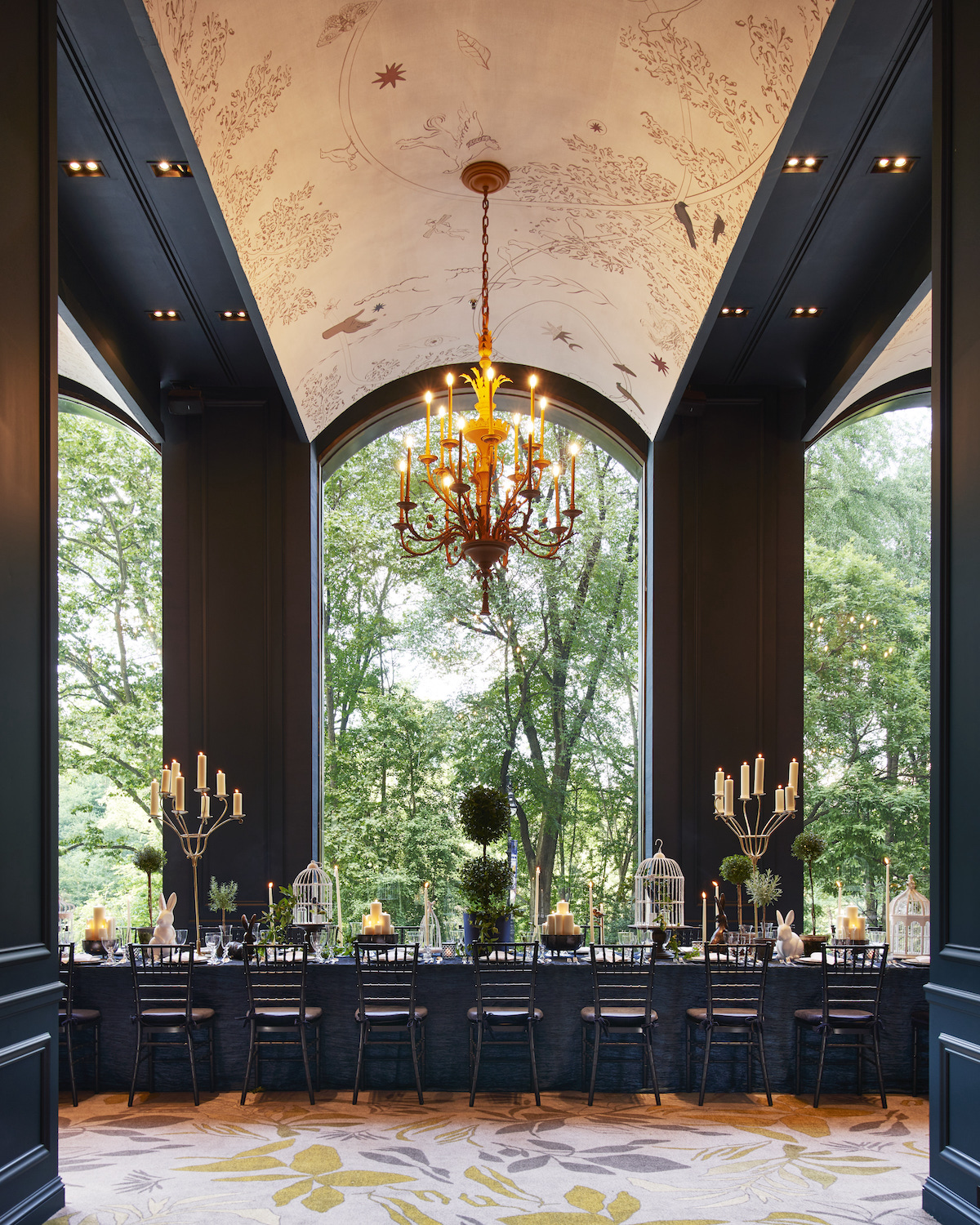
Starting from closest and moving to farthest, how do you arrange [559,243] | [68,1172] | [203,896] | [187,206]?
[68,1172]
[187,206]
[559,243]
[203,896]

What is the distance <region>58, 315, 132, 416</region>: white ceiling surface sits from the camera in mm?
8625

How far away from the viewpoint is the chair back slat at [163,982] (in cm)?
630

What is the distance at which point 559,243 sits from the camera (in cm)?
815

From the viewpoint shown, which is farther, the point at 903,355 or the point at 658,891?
the point at 658,891

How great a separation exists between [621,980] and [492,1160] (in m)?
1.62

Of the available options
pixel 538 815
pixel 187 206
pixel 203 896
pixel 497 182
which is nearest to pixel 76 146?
pixel 187 206

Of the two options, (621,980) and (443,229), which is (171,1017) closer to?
(621,980)

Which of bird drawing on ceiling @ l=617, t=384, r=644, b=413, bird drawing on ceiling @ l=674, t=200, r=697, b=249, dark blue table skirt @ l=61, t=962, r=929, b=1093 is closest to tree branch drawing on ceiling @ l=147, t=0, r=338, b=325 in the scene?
bird drawing on ceiling @ l=674, t=200, r=697, b=249

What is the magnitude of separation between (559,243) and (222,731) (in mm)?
5211

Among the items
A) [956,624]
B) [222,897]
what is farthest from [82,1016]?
[956,624]

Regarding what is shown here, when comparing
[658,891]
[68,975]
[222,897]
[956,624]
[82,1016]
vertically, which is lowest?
[82,1016]

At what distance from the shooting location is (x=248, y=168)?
5.94 meters

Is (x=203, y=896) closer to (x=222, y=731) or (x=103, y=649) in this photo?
(x=222, y=731)

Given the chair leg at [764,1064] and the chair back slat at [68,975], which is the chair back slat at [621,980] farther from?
the chair back slat at [68,975]
